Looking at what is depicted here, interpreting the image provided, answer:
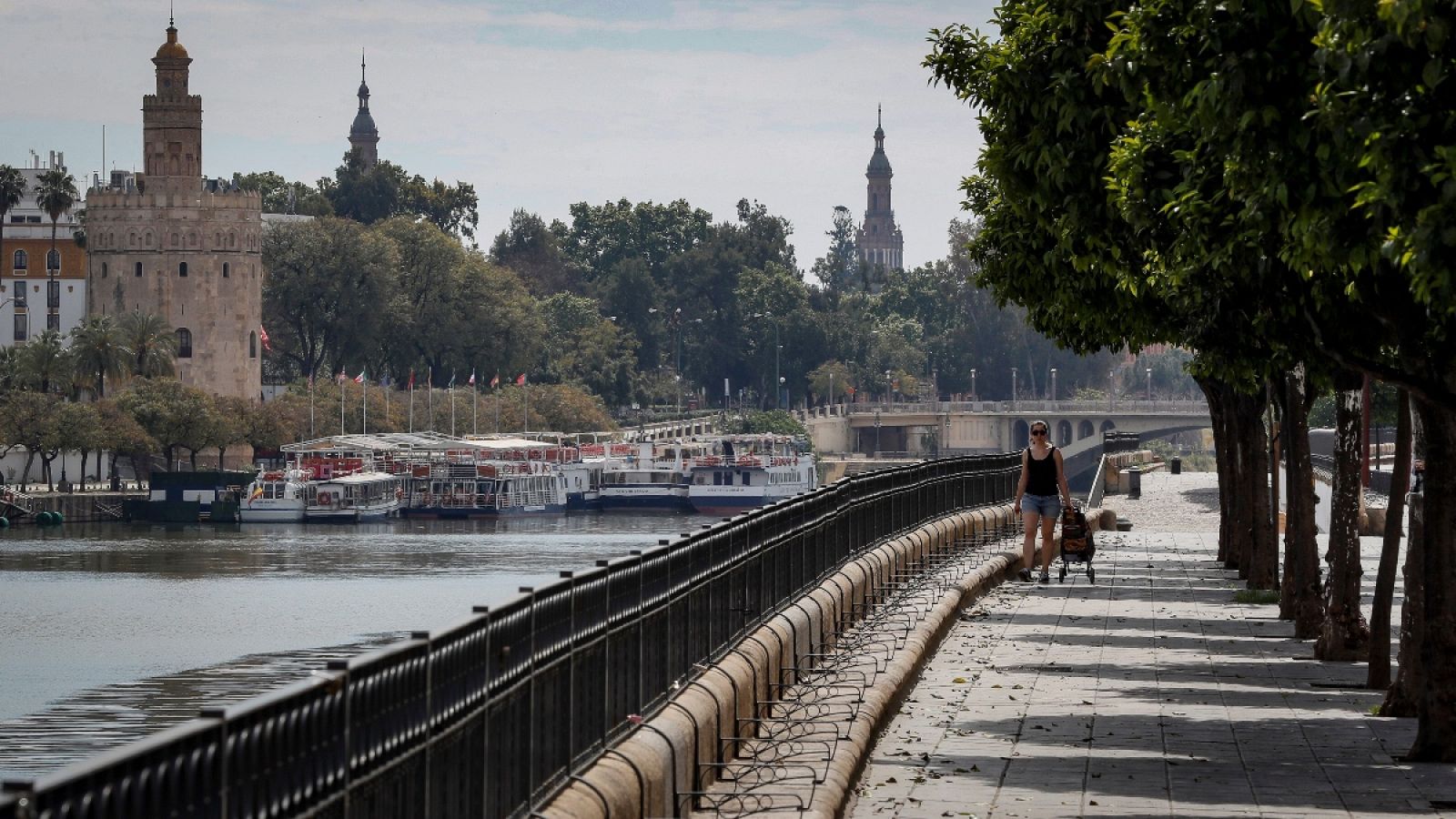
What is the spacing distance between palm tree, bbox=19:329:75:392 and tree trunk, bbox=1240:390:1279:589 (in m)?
108

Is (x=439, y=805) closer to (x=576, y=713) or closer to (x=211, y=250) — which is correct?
(x=576, y=713)

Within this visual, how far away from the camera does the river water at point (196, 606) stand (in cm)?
4700

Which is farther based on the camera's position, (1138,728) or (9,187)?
(9,187)

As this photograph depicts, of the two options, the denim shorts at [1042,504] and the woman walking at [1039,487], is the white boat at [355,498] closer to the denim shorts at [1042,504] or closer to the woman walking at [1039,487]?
the woman walking at [1039,487]

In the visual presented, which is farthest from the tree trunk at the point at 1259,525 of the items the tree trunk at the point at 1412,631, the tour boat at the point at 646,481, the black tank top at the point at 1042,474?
the tour boat at the point at 646,481

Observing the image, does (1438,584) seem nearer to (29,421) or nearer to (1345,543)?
(1345,543)

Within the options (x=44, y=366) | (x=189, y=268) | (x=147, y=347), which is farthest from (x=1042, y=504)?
(x=189, y=268)

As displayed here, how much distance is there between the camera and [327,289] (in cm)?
15250

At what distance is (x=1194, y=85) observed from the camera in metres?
11.5

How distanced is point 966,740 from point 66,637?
4869cm

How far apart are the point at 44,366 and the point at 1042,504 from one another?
112805mm

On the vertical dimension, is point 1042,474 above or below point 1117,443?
above

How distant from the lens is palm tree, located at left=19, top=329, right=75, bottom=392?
12850 centimetres

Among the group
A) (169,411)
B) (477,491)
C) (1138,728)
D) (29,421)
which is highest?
(169,411)
